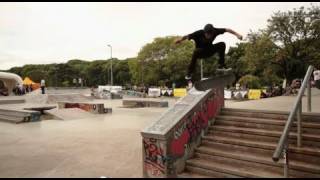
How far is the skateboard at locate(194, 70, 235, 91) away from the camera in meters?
6.59

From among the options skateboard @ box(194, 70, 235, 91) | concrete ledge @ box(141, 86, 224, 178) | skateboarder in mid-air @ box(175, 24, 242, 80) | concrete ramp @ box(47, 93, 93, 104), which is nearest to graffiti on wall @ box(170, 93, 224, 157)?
concrete ledge @ box(141, 86, 224, 178)

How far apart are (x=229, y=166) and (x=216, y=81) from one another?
2063 mm

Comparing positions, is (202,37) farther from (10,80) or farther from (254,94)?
(10,80)

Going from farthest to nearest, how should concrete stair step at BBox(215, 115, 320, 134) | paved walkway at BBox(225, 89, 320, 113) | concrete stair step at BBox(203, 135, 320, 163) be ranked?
paved walkway at BBox(225, 89, 320, 113) < concrete stair step at BBox(215, 115, 320, 134) < concrete stair step at BBox(203, 135, 320, 163)

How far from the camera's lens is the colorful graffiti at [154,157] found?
6.15m

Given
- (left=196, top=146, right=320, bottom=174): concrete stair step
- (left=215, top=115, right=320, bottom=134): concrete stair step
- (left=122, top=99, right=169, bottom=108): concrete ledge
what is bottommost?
(left=122, top=99, right=169, bottom=108): concrete ledge

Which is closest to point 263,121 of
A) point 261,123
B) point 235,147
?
point 261,123

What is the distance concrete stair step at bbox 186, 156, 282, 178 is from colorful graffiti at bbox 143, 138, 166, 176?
669 millimetres

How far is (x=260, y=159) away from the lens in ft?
19.2

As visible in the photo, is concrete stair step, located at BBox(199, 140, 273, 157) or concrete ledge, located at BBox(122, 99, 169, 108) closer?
concrete stair step, located at BBox(199, 140, 273, 157)

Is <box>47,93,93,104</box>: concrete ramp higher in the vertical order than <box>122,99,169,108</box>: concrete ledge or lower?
higher

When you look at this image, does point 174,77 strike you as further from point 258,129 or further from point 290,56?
point 258,129

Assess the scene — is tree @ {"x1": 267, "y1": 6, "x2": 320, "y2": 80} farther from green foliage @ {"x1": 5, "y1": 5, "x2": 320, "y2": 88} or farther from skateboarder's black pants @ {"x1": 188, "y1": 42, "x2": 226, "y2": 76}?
skateboarder's black pants @ {"x1": 188, "y1": 42, "x2": 226, "y2": 76}

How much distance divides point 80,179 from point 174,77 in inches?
1944
